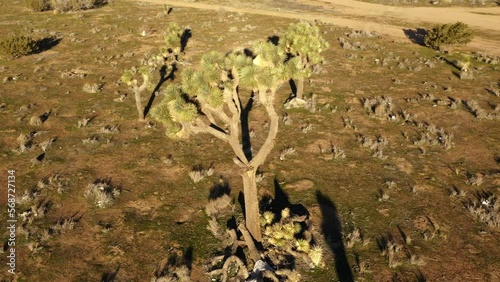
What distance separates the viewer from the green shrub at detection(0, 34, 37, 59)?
2895 cm

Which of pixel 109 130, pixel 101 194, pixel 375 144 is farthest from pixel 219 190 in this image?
pixel 375 144

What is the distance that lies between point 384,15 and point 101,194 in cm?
4451

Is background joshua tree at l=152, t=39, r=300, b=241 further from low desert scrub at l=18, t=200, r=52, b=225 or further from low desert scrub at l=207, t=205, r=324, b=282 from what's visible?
low desert scrub at l=18, t=200, r=52, b=225

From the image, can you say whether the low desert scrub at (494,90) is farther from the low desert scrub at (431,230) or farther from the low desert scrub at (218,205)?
the low desert scrub at (218,205)

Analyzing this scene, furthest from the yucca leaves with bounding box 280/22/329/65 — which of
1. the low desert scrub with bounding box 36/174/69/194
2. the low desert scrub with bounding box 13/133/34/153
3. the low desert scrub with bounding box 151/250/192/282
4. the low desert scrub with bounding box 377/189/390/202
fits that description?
the low desert scrub with bounding box 13/133/34/153

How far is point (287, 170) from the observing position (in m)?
16.9

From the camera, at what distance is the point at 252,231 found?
12.3 m

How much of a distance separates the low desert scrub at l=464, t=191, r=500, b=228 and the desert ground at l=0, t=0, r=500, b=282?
68 millimetres

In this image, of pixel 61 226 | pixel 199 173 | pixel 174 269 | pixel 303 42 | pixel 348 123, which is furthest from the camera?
pixel 348 123

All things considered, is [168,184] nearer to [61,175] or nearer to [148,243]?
[148,243]

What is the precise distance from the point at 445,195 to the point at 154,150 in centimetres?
1412

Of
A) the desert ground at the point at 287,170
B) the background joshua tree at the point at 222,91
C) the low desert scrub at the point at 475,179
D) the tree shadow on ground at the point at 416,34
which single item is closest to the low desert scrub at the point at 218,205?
the desert ground at the point at 287,170

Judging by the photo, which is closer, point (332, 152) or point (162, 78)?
point (332, 152)

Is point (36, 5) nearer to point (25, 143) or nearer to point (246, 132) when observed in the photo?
point (25, 143)
